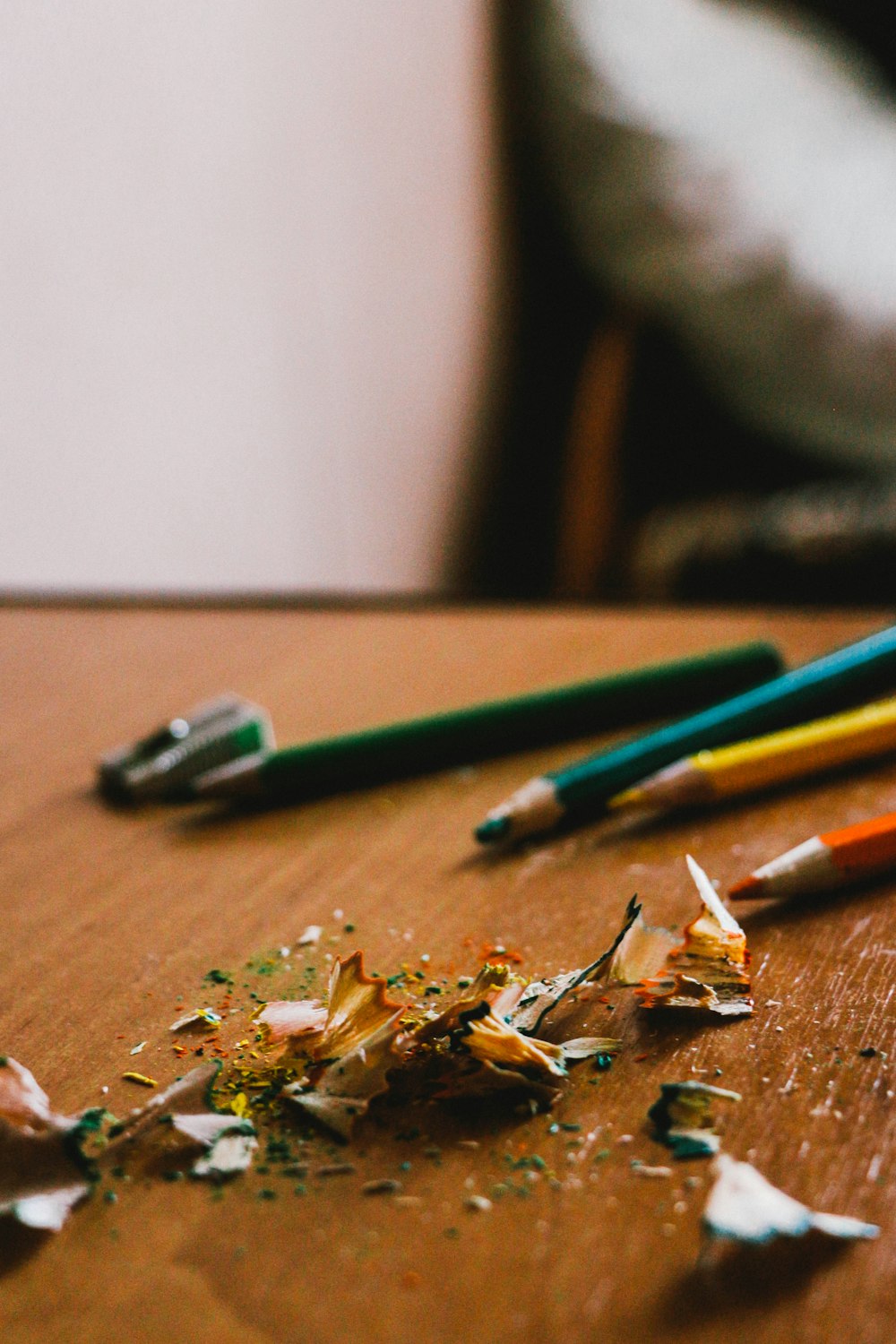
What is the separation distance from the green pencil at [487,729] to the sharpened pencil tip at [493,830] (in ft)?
0.27

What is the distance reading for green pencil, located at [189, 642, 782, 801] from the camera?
1.49ft

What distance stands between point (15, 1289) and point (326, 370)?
128cm

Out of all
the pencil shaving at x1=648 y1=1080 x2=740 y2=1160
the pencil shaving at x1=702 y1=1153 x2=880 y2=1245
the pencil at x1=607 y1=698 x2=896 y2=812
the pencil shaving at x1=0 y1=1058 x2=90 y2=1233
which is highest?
the pencil shaving at x1=0 y1=1058 x2=90 y2=1233

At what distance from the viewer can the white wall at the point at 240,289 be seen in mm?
1054

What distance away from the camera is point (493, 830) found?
1.29 feet

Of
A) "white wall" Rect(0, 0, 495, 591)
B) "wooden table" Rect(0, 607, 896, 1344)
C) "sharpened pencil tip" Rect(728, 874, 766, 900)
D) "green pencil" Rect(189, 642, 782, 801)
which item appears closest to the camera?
"wooden table" Rect(0, 607, 896, 1344)

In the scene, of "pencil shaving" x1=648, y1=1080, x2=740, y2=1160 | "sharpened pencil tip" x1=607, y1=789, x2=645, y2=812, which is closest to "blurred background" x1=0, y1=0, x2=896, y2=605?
"sharpened pencil tip" x1=607, y1=789, x2=645, y2=812

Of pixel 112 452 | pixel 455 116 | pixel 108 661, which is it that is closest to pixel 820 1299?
pixel 108 661

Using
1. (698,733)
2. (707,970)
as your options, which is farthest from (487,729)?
(707,970)

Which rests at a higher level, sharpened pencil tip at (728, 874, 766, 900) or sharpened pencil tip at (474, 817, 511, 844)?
sharpened pencil tip at (728, 874, 766, 900)

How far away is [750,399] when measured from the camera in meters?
1.20

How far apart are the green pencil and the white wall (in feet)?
1.56

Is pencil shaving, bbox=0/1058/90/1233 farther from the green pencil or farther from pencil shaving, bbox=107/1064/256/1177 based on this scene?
the green pencil

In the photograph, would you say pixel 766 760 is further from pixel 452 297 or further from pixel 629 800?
pixel 452 297
